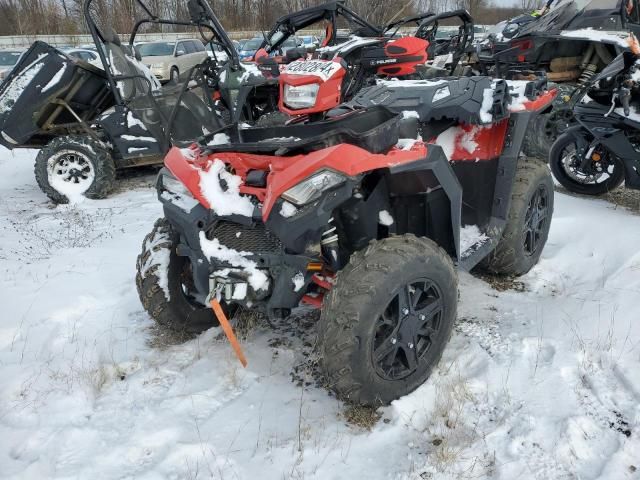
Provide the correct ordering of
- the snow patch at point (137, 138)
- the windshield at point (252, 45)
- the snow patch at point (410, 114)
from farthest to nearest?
1. the windshield at point (252, 45)
2. the snow patch at point (137, 138)
3. the snow patch at point (410, 114)

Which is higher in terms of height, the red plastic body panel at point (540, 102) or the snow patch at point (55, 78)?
the red plastic body panel at point (540, 102)

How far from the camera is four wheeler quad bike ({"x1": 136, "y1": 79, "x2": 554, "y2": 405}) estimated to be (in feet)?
7.33

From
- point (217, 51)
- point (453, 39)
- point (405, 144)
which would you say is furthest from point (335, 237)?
point (453, 39)

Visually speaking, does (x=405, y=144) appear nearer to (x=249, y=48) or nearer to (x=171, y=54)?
(x=171, y=54)

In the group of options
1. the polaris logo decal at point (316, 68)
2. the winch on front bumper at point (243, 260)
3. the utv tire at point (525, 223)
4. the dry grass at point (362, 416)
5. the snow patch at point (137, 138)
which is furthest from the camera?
the snow patch at point (137, 138)

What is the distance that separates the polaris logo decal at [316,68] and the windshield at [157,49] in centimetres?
1551

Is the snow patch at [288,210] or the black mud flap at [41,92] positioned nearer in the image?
the snow patch at [288,210]

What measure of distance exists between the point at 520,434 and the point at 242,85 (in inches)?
251

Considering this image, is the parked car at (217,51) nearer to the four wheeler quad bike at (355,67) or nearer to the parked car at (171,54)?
the four wheeler quad bike at (355,67)

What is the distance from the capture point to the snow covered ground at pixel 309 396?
2215 mm

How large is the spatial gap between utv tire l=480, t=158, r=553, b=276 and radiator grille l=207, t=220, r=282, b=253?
1909mm

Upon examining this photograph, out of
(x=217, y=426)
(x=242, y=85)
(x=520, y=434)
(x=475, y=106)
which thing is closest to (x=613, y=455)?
(x=520, y=434)

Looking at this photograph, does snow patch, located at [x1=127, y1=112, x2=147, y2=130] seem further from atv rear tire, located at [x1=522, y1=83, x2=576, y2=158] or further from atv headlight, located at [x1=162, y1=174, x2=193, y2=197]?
atv rear tire, located at [x1=522, y1=83, x2=576, y2=158]

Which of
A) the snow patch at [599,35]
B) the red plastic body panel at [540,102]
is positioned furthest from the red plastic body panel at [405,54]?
the red plastic body panel at [540,102]
